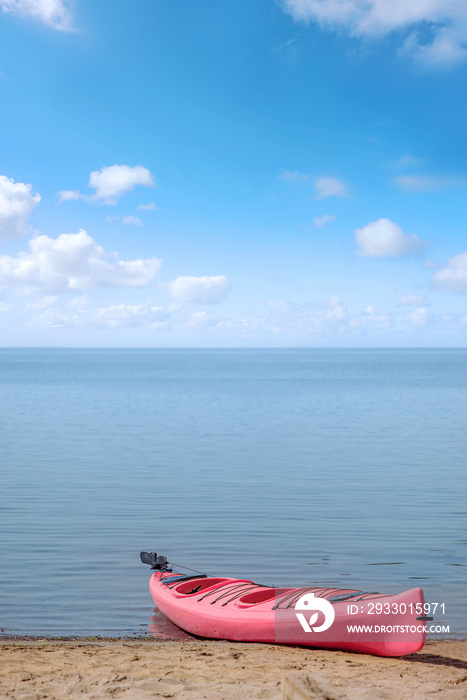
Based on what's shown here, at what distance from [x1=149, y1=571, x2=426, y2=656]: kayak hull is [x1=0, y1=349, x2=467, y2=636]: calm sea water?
0.92 metres

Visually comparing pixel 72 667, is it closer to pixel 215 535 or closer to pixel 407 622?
pixel 407 622

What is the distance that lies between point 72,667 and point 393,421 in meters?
33.7

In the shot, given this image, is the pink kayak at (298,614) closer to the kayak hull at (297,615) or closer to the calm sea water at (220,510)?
the kayak hull at (297,615)

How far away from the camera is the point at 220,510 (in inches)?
714

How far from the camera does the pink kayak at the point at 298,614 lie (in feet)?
27.6

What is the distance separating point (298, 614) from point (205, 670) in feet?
5.44
